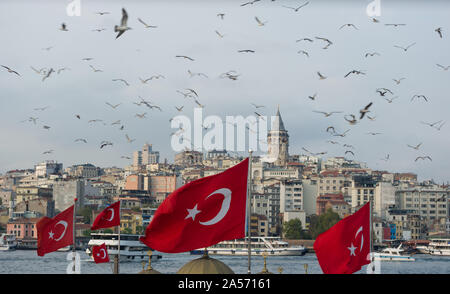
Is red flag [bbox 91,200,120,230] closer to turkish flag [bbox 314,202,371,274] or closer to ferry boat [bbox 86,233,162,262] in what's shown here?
turkish flag [bbox 314,202,371,274]

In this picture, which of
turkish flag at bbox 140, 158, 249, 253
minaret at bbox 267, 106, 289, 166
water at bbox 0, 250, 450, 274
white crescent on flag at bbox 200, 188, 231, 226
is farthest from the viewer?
minaret at bbox 267, 106, 289, 166

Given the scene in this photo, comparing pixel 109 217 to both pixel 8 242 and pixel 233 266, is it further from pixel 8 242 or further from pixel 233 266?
pixel 8 242

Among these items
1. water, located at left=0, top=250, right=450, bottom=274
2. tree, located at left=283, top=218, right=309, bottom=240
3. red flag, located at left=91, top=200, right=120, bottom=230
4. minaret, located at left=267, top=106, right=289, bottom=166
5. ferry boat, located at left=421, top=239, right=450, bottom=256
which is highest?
minaret, located at left=267, top=106, right=289, bottom=166

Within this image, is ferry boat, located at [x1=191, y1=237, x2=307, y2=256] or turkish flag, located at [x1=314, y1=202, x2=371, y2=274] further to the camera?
ferry boat, located at [x1=191, y1=237, x2=307, y2=256]

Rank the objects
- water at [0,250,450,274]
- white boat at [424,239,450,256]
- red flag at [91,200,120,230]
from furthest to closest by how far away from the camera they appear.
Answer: white boat at [424,239,450,256] < water at [0,250,450,274] < red flag at [91,200,120,230]

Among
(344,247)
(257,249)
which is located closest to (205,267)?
(344,247)

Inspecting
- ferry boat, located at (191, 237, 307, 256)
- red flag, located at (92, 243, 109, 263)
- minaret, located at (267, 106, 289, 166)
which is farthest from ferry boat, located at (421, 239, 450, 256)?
minaret, located at (267, 106, 289, 166)

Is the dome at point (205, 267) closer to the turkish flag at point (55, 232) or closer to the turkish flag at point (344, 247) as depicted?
the turkish flag at point (344, 247)

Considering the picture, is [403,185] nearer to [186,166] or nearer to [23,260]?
[186,166]
